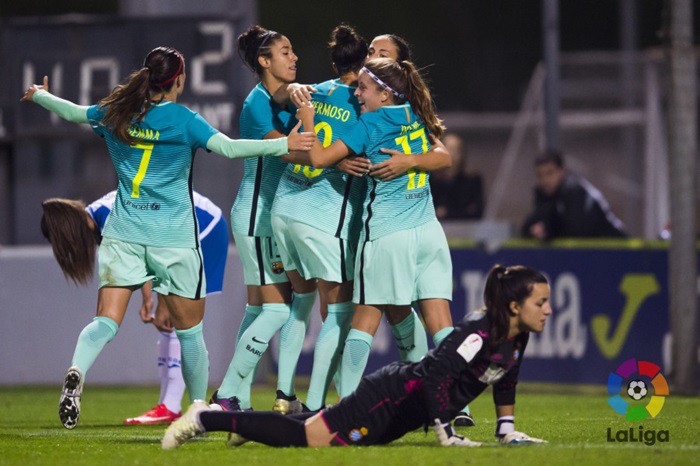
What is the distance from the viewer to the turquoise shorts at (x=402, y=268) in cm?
755

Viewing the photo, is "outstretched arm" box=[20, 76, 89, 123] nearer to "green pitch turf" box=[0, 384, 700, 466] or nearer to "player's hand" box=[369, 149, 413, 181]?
"player's hand" box=[369, 149, 413, 181]

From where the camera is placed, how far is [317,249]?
7.79 meters

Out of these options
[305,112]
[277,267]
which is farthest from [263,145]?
[277,267]

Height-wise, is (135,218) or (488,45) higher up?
(488,45)

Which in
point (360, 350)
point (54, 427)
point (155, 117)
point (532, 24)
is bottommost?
point (54, 427)

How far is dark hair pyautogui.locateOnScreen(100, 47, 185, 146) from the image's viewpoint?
24.7ft

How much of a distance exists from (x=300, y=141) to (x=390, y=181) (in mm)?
587

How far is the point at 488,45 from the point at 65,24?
22471mm

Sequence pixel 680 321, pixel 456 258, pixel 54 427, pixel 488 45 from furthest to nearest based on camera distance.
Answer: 1. pixel 488 45
2. pixel 456 258
3. pixel 680 321
4. pixel 54 427

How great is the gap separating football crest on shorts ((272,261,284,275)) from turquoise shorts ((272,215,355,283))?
0.27 metres

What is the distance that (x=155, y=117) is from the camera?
7562 millimetres

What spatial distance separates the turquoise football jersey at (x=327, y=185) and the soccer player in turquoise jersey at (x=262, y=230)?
0.27 metres

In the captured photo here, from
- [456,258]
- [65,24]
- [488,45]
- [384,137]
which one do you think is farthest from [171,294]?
[488,45]

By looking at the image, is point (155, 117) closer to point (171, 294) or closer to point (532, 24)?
point (171, 294)
